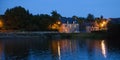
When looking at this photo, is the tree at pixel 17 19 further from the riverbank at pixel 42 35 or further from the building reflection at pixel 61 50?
the building reflection at pixel 61 50

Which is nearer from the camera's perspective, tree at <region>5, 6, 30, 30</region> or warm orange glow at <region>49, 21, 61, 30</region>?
tree at <region>5, 6, 30, 30</region>

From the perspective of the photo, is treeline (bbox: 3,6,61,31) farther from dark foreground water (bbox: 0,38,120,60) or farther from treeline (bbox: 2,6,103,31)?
dark foreground water (bbox: 0,38,120,60)

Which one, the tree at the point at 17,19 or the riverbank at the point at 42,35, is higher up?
the tree at the point at 17,19

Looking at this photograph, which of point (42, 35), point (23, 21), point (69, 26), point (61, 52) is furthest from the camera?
point (69, 26)

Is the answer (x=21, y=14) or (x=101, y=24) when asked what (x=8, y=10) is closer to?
(x=21, y=14)

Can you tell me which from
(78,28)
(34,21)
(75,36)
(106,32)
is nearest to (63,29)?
(78,28)

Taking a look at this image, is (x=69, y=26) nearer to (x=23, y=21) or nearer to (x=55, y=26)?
(x=55, y=26)

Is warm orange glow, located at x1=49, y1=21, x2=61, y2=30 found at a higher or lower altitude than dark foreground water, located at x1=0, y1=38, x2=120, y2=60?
higher

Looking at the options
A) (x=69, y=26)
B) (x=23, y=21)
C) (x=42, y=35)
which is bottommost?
(x=42, y=35)

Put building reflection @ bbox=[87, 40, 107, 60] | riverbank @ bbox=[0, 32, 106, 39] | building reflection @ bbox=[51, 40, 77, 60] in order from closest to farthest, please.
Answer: building reflection @ bbox=[87, 40, 107, 60] < building reflection @ bbox=[51, 40, 77, 60] < riverbank @ bbox=[0, 32, 106, 39]

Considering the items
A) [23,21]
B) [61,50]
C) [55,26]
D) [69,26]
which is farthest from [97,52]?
[69,26]

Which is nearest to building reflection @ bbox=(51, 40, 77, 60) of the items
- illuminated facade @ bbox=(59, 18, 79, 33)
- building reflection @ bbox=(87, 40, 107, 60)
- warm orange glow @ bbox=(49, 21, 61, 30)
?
building reflection @ bbox=(87, 40, 107, 60)

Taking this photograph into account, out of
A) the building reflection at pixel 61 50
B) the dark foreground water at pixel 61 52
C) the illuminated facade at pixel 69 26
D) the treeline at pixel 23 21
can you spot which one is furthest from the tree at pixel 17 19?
the dark foreground water at pixel 61 52

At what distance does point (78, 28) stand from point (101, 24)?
19908 millimetres
